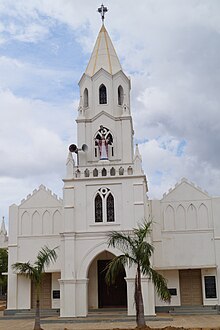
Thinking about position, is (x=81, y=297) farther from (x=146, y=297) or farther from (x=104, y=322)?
(x=146, y=297)

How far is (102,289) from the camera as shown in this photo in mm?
34188

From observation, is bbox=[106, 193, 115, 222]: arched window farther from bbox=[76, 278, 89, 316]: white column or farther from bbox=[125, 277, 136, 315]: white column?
bbox=[76, 278, 89, 316]: white column

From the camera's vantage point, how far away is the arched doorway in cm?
3359

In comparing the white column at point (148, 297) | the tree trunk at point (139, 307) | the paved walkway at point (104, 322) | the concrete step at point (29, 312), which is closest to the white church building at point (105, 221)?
the white column at point (148, 297)

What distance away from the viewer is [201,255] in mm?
34031

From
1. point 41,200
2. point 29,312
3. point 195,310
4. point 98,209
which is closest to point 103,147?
point 98,209

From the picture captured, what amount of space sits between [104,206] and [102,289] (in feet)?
21.7

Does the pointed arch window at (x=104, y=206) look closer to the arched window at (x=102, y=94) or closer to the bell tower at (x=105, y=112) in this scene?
the bell tower at (x=105, y=112)

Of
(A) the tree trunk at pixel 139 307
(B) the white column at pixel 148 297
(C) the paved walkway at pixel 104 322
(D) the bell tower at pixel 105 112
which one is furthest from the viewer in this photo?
(D) the bell tower at pixel 105 112

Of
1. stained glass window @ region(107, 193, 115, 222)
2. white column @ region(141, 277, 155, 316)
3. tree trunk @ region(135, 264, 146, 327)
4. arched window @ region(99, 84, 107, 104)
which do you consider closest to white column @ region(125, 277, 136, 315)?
white column @ region(141, 277, 155, 316)

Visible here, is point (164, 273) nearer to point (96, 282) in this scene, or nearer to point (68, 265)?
point (96, 282)

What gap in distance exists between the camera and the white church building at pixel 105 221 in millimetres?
31188

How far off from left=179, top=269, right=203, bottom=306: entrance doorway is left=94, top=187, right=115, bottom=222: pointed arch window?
7.23 m

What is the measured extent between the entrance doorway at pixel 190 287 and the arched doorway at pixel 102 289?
4.28 metres
